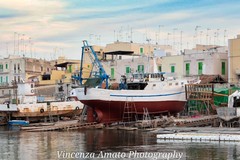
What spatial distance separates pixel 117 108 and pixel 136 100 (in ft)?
6.45

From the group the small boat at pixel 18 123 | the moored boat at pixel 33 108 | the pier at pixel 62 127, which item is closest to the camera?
the pier at pixel 62 127

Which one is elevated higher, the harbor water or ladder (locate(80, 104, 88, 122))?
ladder (locate(80, 104, 88, 122))

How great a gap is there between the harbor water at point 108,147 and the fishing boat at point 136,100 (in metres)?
6.66

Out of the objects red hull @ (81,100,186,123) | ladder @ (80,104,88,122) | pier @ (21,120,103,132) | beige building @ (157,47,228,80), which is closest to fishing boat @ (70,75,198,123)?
red hull @ (81,100,186,123)

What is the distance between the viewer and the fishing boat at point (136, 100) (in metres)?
45.9

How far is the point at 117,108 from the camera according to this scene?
46594mm

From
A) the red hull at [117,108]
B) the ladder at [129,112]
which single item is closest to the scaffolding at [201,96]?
the red hull at [117,108]

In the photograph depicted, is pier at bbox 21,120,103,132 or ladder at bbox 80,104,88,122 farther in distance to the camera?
ladder at bbox 80,104,88,122

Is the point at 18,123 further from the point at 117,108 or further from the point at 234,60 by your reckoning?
the point at 234,60

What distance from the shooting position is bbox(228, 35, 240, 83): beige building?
54000mm

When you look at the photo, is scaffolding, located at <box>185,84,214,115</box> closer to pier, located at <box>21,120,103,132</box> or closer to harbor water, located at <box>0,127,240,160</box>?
pier, located at <box>21,120,103,132</box>

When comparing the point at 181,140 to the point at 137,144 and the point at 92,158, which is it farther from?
the point at 92,158

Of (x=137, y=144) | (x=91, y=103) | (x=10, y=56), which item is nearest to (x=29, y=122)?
(x=91, y=103)

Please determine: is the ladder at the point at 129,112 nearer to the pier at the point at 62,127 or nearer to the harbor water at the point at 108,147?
the pier at the point at 62,127
